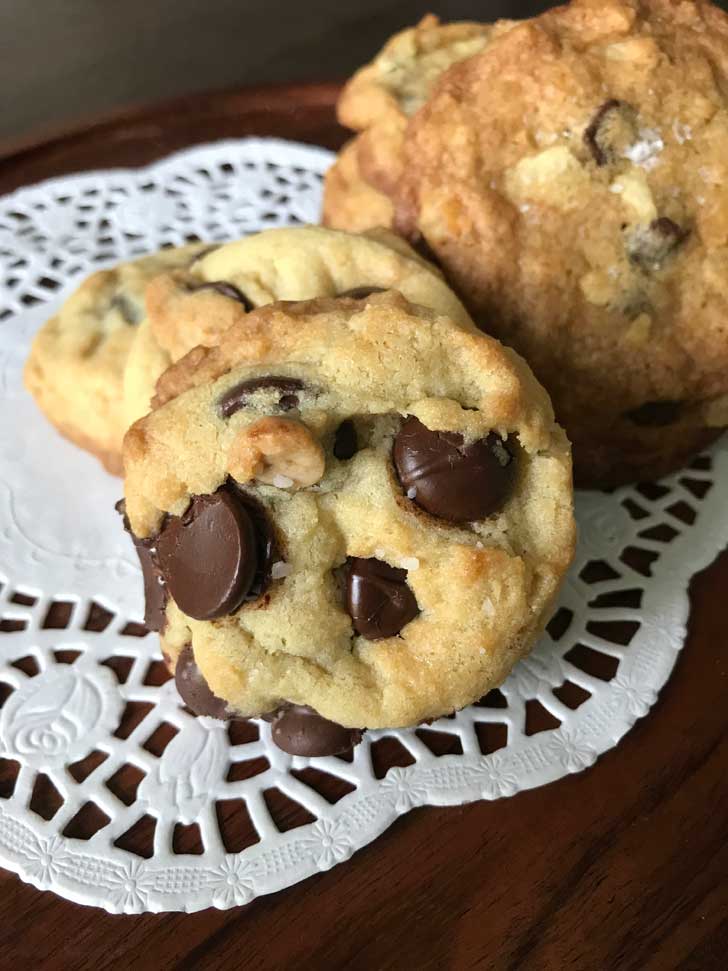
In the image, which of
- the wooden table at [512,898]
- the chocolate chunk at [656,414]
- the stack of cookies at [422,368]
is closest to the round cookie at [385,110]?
the stack of cookies at [422,368]

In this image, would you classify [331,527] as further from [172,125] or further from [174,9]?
[174,9]

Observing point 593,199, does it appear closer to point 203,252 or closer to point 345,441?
point 345,441

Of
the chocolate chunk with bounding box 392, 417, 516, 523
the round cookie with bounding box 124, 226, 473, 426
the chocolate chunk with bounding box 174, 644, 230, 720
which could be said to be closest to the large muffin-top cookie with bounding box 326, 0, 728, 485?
the round cookie with bounding box 124, 226, 473, 426

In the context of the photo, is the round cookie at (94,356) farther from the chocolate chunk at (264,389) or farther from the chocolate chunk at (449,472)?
the chocolate chunk at (449,472)

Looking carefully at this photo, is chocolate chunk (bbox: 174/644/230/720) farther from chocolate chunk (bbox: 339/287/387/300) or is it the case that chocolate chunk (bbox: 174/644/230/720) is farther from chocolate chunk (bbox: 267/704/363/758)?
chocolate chunk (bbox: 339/287/387/300)

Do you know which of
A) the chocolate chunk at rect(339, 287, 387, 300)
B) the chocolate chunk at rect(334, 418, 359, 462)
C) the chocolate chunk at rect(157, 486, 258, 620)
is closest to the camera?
the chocolate chunk at rect(157, 486, 258, 620)

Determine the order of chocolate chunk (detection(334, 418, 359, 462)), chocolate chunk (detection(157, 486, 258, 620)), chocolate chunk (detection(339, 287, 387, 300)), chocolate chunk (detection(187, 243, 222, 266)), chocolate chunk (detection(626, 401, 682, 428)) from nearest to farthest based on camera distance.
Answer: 1. chocolate chunk (detection(157, 486, 258, 620))
2. chocolate chunk (detection(334, 418, 359, 462))
3. chocolate chunk (detection(339, 287, 387, 300))
4. chocolate chunk (detection(626, 401, 682, 428))
5. chocolate chunk (detection(187, 243, 222, 266))

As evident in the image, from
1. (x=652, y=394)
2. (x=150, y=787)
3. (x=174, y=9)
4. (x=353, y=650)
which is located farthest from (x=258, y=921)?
(x=174, y=9)
